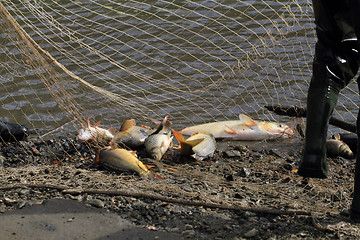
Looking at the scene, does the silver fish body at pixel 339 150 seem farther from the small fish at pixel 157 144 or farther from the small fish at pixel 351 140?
the small fish at pixel 157 144

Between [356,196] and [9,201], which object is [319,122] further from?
[9,201]

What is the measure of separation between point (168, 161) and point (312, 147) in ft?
6.53

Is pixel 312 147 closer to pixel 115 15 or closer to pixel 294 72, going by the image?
pixel 294 72

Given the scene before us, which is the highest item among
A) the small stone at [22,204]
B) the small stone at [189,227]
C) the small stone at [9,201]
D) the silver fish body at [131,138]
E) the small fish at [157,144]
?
the small stone at [22,204]

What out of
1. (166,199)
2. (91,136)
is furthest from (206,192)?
(91,136)

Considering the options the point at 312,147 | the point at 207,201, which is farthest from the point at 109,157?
the point at 312,147

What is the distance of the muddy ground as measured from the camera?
3504 millimetres

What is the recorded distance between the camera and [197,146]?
566 cm

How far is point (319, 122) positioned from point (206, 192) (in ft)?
3.52

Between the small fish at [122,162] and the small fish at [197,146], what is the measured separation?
0.64m

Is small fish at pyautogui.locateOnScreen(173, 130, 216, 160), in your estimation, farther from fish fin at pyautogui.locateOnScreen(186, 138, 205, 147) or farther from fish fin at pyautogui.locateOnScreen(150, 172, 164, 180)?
fish fin at pyautogui.locateOnScreen(150, 172, 164, 180)

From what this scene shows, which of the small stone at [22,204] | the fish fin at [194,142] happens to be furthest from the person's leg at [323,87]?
the small stone at [22,204]

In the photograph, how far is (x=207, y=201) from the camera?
3.90 meters

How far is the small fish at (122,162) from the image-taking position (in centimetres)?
484
